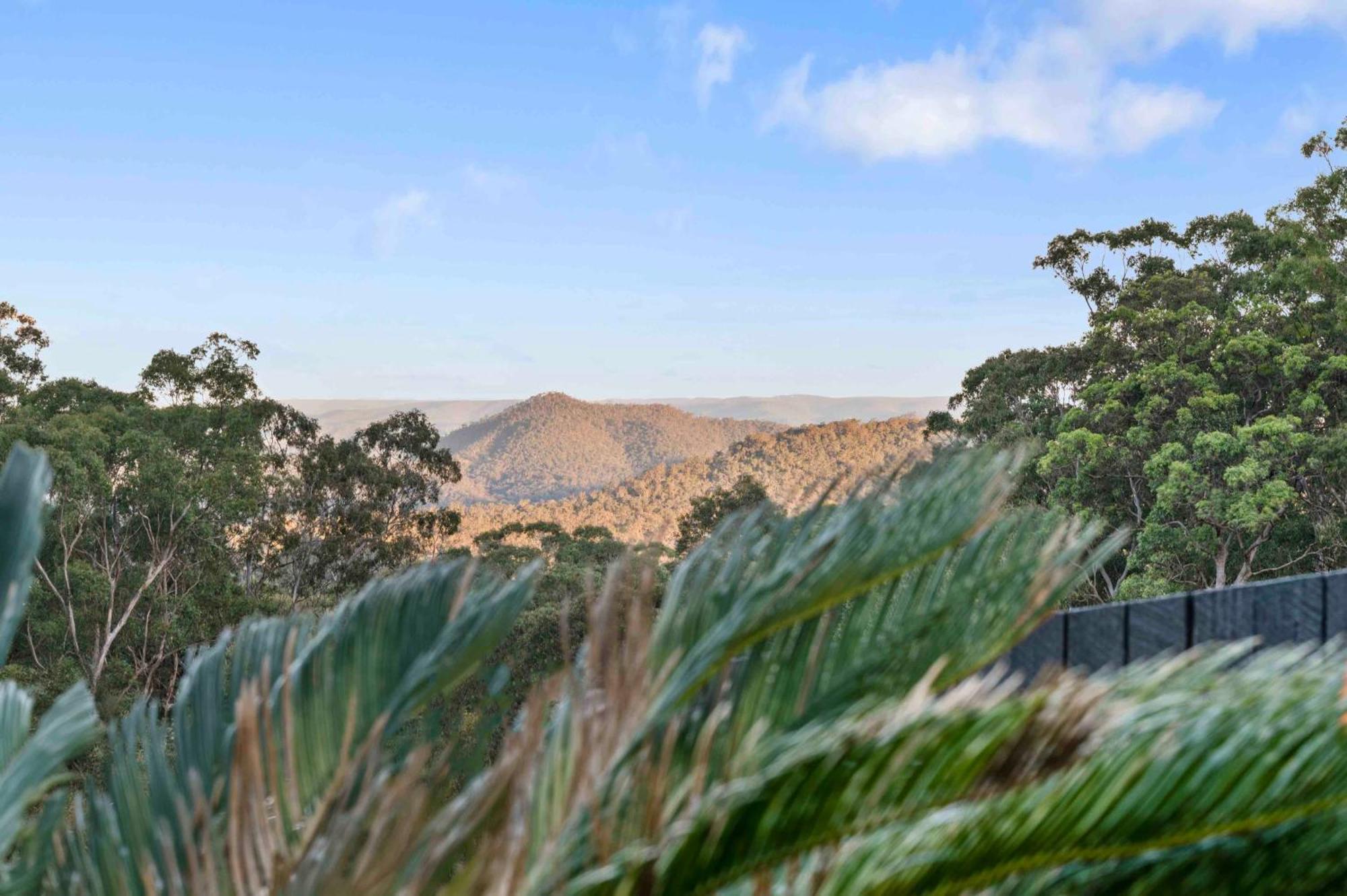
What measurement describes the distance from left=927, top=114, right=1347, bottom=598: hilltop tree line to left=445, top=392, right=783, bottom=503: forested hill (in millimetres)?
31745

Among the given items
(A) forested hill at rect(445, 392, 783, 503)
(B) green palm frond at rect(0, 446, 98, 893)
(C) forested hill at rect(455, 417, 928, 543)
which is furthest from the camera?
(A) forested hill at rect(445, 392, 783, 503)

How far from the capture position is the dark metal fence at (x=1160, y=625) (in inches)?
62.7

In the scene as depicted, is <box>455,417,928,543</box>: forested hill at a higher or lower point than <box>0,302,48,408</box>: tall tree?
lower

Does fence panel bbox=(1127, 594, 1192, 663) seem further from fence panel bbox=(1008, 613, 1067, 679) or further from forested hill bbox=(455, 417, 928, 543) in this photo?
forested hill bbox=(455, 417, 928, 543)

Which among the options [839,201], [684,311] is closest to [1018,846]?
[839,201]

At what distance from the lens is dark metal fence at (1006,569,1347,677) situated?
159 centimetres

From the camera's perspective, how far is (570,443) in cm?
5547

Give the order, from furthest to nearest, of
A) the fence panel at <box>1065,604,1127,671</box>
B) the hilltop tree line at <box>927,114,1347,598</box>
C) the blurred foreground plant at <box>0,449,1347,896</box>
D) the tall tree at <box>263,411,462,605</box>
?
the tall tree at <box>263,411,462,605</box> → the hilltop tree line at <box>927,114,1347,598</box> → the fence panel at <box>1065,604,1127,671</box> → the blurred foreground plant at <box>0,449,1347,896</box>

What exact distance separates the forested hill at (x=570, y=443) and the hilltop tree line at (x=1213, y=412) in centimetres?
3174

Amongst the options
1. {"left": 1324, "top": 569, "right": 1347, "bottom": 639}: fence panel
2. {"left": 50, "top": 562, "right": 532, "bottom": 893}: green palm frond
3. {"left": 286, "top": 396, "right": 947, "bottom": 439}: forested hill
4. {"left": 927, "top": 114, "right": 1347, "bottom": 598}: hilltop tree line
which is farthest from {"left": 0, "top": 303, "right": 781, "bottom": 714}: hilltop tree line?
{"left": 286, "top": 396, "right": 947, "bottom": 439}: forested hill

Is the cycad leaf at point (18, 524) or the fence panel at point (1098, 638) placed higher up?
the cycad leaf at point (18, 524)

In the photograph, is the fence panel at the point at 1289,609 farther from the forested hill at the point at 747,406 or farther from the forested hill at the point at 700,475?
the forested hill at the point at 747,406

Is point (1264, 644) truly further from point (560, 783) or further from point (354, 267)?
point (354, 267)

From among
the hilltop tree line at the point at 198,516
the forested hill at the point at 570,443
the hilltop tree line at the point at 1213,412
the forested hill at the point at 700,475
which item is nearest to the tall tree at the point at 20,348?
the hilltop tree line at the point at 198,516
